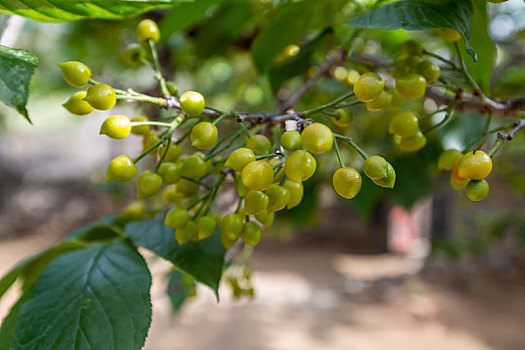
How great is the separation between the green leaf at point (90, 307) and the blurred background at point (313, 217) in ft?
1.40

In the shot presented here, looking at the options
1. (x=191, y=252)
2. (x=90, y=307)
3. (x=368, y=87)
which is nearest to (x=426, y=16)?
(x=368, y=87)

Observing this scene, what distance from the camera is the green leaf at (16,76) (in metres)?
0.50

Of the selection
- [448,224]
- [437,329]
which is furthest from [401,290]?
[448,224]

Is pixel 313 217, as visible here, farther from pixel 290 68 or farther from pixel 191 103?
pixel 191 103

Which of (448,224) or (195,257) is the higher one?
(195,257)

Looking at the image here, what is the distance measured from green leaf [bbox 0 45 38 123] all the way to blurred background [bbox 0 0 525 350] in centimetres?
26

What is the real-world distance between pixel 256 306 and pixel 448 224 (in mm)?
3253

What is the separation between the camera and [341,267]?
20.4 feet

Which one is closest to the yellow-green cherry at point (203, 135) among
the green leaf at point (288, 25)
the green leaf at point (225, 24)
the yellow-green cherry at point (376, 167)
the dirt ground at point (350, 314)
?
the yellow-green cherry at point (376, 167)

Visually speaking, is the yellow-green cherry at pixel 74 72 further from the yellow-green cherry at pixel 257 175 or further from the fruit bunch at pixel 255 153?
the yellow-green cherry at pixel 257 175

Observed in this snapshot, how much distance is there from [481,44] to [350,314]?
162 inches

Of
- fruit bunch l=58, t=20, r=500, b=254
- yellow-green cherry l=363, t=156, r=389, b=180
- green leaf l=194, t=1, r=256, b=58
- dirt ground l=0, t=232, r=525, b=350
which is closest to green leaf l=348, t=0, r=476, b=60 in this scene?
fruit bunch l=58, t=20, r=500, b=254

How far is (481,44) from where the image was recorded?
82 cm

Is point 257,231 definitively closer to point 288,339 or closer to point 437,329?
point 288,339
